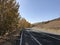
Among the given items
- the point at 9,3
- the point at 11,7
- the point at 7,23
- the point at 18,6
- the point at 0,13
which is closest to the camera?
the point at 0,13

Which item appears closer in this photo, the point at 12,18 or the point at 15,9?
the point at 12,18

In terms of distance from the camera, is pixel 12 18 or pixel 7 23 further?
pixel 12 18

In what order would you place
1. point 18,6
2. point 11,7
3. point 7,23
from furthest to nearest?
point 18,6
point 11,7
point 7,23

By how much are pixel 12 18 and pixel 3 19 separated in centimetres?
433

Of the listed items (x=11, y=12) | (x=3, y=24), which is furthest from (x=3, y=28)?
(x=11, y=12)

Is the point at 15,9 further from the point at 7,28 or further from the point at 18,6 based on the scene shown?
the point at 7,28

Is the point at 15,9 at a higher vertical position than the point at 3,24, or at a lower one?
higher

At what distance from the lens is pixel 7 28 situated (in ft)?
114

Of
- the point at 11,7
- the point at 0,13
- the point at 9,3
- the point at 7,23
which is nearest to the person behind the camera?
the point at 0,13

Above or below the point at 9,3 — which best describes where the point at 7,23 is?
below

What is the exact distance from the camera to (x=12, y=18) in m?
36.8

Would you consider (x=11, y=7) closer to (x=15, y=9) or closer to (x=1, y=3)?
(x=15, y=9)

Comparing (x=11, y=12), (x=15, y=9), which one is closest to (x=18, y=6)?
(x=15, y=9)

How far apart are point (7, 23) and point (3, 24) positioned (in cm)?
151
